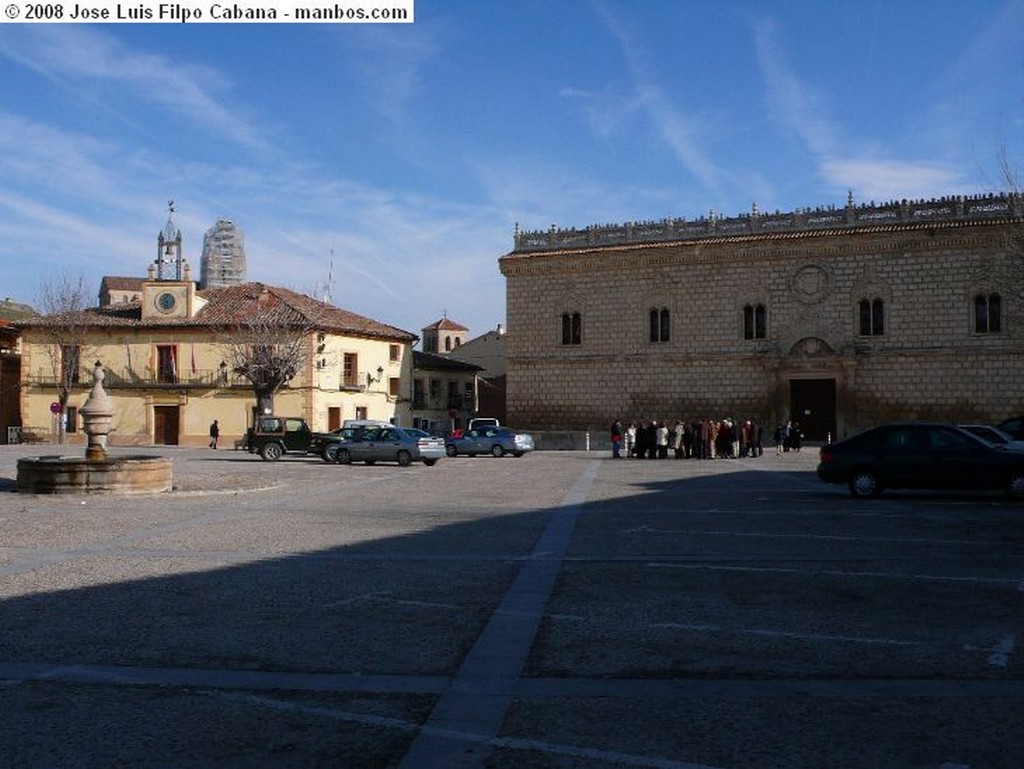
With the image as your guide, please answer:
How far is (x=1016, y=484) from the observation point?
1673 cm

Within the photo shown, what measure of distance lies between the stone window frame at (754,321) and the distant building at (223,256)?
5793 cm

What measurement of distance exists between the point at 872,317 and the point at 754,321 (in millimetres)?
4876

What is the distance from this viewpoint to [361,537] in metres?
12.3

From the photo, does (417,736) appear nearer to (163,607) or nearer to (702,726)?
(702,726)

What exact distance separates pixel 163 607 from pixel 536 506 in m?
9.42

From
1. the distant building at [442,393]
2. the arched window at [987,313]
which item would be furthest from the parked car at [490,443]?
the arched window at [987,313]

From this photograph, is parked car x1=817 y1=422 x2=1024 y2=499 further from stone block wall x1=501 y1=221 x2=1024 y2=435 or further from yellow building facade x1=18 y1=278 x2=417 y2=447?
yellow building facade x1=18 y1=278 x2=417 y2=447

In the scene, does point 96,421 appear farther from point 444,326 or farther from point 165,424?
point 444,326

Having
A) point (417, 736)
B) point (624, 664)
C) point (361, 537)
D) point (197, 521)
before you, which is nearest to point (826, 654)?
point (624, 664)

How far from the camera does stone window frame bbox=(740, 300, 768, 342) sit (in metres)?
42.8

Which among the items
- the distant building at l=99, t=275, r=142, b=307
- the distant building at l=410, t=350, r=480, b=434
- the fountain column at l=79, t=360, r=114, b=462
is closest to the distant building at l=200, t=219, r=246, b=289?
the distant building at l=99, t=275, r=142, b=307

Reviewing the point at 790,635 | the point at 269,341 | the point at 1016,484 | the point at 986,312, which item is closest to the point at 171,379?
the point at 269,341

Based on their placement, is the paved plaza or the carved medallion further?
the carved medallion

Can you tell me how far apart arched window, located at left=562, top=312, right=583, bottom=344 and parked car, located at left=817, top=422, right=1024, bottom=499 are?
28376 millimetres
